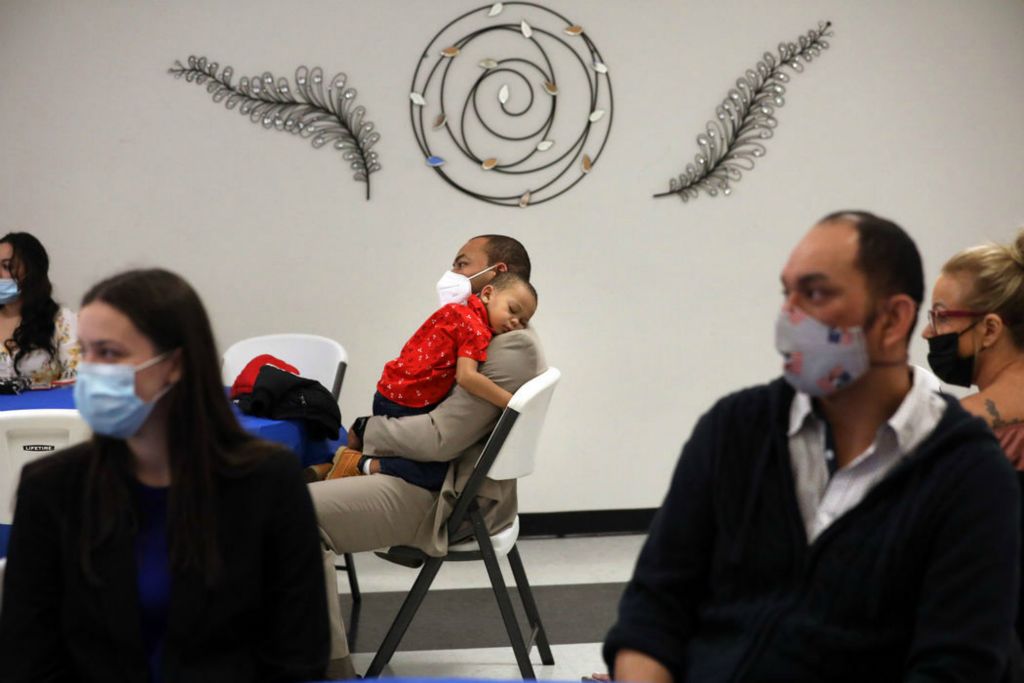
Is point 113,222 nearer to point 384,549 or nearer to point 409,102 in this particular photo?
point 409,102

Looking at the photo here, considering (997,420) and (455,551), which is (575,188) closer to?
(455,551)

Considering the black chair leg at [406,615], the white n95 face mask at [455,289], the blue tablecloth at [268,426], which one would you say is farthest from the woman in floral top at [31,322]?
the black chair leg at [406,615]

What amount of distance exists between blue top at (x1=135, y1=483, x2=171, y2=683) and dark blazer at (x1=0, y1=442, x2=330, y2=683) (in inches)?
0.9

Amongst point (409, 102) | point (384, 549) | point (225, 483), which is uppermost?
point (409, 102)

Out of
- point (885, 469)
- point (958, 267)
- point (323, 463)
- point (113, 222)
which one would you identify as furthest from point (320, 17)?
point (885, 469)

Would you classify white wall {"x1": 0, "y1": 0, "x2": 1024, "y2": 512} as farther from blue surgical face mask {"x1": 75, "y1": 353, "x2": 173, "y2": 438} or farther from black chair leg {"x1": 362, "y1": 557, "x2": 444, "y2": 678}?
blue surgical face mask {"x1": 75, "y1": 353, "x2": 173, "y2": 438}

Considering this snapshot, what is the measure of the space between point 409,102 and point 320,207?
59cm

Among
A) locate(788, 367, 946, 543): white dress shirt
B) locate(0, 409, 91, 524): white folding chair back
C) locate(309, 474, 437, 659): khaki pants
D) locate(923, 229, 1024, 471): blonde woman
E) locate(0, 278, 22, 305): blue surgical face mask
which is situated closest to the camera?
locate(788, 367, 946, 543): white dress shirt

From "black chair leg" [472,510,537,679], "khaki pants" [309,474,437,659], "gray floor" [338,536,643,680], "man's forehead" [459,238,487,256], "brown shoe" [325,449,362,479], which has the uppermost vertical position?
"man's forehead" [459,238,487,256]

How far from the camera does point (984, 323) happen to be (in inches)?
98.9

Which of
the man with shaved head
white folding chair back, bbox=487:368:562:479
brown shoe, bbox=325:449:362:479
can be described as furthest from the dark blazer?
brown shoe, bbox=325:449:362:479

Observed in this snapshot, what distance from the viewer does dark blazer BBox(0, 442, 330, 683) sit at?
171 cm

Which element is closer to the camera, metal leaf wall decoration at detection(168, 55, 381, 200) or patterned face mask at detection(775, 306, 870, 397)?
patterned face mask at detection(775, 306, 870, 397)

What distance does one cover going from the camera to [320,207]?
15.7ft
